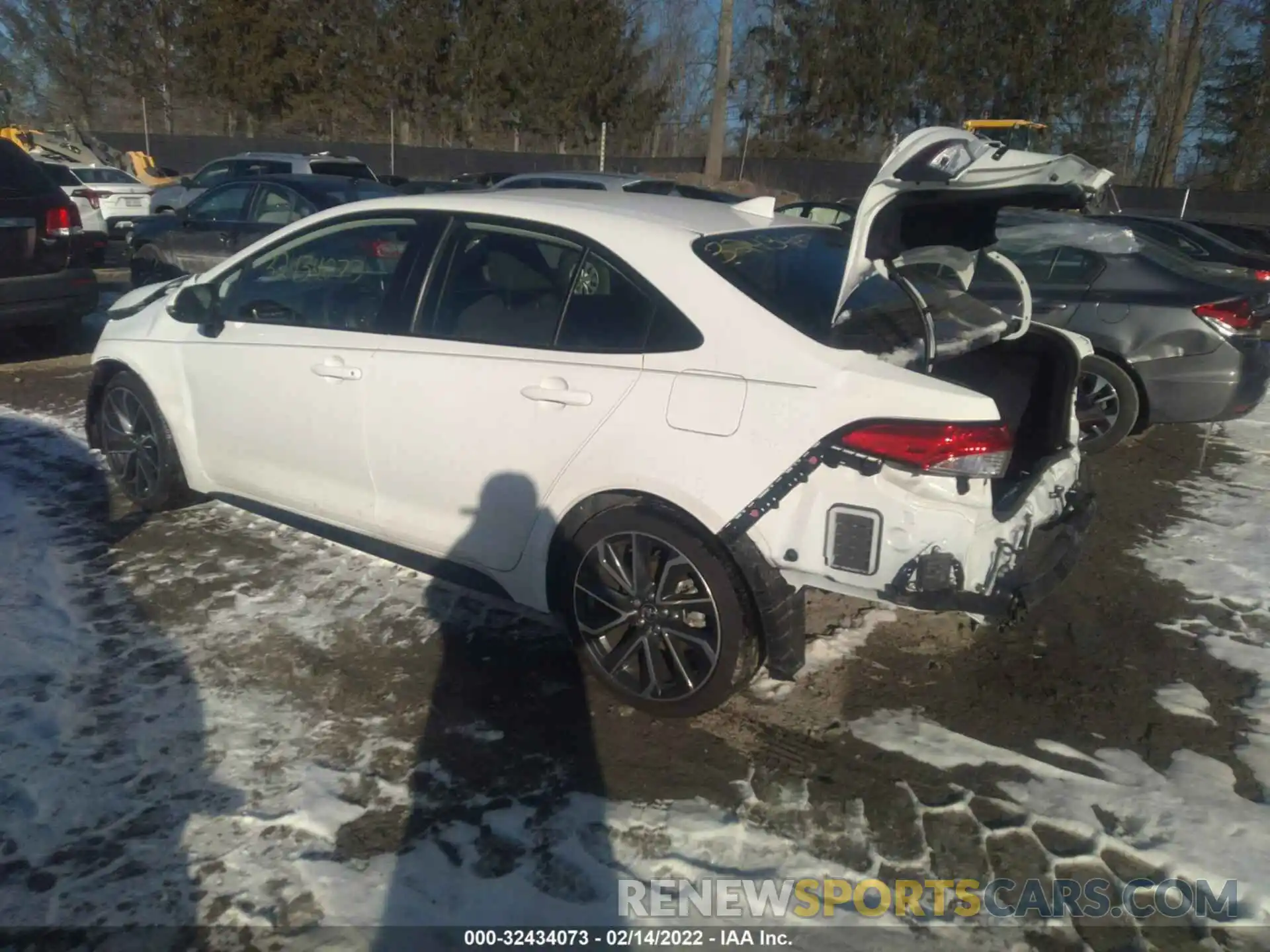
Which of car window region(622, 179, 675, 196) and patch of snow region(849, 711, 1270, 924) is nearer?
patch of snow region(849, 711, 1270, 924)

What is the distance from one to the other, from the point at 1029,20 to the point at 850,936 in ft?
131

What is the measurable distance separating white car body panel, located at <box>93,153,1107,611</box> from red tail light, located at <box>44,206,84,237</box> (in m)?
4.10

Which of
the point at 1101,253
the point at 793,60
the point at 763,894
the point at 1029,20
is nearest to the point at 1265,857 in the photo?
the point at 763,894

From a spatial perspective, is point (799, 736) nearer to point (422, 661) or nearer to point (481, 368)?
point (422, 661)

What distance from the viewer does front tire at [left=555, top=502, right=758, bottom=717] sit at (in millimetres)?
3371

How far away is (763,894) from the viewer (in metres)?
2.83

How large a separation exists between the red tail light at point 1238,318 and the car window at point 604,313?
4.75m

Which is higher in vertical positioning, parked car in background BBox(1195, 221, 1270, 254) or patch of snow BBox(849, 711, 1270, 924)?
parked car in background BBox(1195, 221, 1270, 254)

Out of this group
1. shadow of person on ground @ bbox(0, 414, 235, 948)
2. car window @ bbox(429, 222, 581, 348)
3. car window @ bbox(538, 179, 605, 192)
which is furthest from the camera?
car window @ bbox(538, 179, 605, 192)

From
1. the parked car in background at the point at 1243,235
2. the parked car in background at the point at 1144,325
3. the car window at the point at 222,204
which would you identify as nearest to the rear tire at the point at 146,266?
the car window at the point at 222,204

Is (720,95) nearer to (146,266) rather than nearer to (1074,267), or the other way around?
(146,266)

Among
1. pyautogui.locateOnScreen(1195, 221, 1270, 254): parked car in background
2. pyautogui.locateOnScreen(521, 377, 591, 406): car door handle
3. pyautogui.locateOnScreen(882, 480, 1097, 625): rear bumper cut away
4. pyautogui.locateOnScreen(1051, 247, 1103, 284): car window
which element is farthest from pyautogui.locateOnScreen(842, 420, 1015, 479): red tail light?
pyautogui.locateOnScreen(1195, 221, 1270, 254): parked car in background

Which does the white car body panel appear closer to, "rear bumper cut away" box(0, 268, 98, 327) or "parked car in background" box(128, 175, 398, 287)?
"rear bumper cut away" box(0, 268, 98, 327)

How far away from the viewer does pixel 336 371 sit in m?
4.14
